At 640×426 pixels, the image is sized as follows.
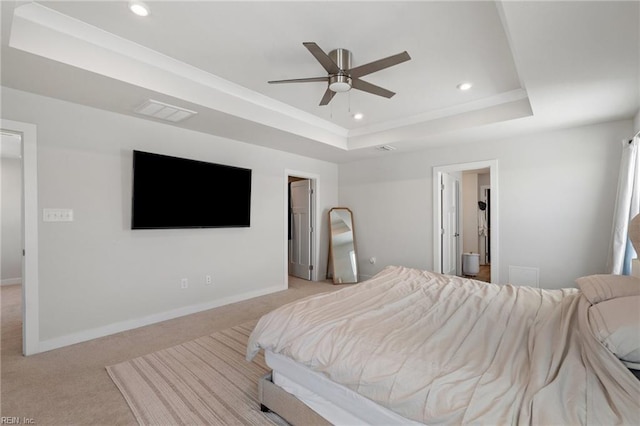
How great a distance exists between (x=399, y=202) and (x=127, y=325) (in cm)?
432

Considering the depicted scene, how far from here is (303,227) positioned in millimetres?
5820

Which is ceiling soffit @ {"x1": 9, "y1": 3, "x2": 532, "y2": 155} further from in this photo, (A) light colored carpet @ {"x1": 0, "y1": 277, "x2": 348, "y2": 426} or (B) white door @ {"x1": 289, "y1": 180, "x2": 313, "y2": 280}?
(A) light colored carpet @ {"x1": 0, "y1": 277, "x2": 348, "y2": 426}

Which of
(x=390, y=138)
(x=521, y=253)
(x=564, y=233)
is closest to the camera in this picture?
(x=564, y=233)

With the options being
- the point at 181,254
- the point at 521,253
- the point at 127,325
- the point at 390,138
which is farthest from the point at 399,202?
the point at 127,325

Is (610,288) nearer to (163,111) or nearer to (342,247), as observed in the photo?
(163,111)

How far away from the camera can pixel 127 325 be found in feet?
10.5

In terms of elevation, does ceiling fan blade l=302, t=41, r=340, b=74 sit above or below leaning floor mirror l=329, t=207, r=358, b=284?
above

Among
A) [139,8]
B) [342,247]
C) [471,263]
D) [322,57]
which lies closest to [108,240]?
[139,8]

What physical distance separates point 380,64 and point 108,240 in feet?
10.7

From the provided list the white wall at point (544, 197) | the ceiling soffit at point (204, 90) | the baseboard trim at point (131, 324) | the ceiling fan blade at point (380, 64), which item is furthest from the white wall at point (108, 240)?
the white wall at point (544, 197)

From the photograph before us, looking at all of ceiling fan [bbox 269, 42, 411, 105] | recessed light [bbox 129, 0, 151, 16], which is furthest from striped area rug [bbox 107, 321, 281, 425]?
recessed light [bbox 129, 0, 151, 16]

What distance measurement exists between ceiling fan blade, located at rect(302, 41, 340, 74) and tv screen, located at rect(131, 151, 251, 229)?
7.40ft

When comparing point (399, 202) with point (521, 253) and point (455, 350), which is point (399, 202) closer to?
point (521, 253)

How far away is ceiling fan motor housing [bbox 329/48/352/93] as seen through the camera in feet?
7.64
